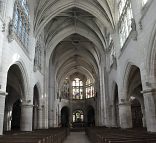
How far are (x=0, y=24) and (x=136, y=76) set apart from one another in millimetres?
13503

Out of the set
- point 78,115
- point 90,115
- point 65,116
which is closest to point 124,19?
point 90,115

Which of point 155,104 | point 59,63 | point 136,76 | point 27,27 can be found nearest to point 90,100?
point 59,63

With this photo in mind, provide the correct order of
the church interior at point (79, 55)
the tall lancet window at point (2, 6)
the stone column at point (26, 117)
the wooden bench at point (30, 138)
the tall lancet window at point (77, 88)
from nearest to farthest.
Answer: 1. the wooden bench at point (30, 138)
2. the church interior at point (79, 55)
3. the tall lancet window at point (2, 6)
4. the stone column at point (26, 117)
5. the tall lancet window at point (77, 88)

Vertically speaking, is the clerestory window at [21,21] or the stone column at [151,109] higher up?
the clerestory window at [21,21]

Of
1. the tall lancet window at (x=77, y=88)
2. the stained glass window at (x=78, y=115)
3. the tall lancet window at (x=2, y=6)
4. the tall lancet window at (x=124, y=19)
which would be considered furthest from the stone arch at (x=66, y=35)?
the stained glass window at (x=78, y=115)

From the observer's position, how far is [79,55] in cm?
3769

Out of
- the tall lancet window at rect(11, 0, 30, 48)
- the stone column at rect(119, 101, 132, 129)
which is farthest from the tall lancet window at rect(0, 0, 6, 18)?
the stone column at rect(119, 101, 132, 129)

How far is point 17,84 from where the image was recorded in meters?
18.5

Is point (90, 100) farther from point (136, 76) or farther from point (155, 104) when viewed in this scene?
point (155, 104)

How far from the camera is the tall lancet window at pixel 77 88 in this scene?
4864cm

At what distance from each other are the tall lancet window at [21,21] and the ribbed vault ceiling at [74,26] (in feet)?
6.46

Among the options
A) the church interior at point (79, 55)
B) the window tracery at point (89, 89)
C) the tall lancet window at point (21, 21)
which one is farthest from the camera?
the window tracery at point (89, 89)

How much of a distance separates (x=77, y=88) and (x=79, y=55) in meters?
13.8

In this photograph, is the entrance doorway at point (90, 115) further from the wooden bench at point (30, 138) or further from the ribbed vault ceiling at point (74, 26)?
the wooden bench at point (30, 138)
